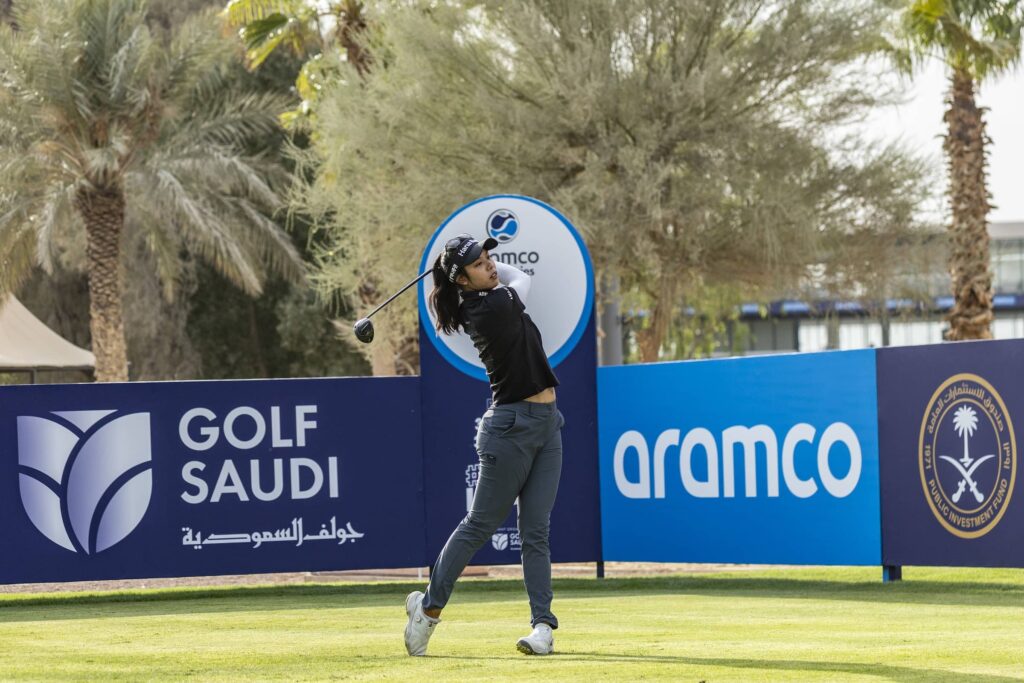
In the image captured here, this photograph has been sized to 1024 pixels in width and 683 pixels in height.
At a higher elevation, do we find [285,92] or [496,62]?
[285,92]

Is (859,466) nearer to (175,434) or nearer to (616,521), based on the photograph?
(616,521)

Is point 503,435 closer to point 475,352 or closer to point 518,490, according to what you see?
point 518,490

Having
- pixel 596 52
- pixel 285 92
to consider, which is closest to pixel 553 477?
pixel 596 52

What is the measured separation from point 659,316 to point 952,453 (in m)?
12.3

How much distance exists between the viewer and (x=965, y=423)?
1023 centimetres

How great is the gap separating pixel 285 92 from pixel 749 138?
16854mm

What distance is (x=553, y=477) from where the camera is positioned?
6.60 meters

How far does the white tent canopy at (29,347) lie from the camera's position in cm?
2731

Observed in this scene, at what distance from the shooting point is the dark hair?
660cm

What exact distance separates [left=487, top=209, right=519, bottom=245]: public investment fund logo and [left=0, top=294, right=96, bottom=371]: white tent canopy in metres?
17.1

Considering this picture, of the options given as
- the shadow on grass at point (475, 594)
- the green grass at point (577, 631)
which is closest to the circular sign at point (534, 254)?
the shadow on grass at point (475, 594)

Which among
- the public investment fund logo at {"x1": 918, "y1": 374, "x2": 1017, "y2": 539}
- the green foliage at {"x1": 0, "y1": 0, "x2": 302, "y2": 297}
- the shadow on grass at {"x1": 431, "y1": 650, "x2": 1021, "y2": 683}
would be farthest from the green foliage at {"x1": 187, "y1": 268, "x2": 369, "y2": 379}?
the shadow on grass at {"x1": 431, "y1": 650, "x2": 1021, "y2": 683}

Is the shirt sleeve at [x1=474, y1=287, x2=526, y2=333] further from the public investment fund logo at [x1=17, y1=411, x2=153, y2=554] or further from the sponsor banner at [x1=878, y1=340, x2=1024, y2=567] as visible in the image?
the public investment fund logo at [x1=17, y1=411, x2=153, y2=554]

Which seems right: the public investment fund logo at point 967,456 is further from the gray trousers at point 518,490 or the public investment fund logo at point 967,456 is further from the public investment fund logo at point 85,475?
the public investment fund logo at point 85,475
